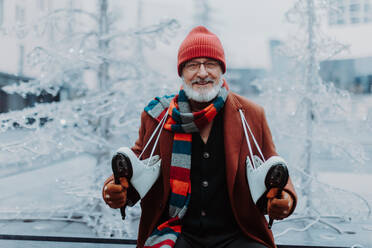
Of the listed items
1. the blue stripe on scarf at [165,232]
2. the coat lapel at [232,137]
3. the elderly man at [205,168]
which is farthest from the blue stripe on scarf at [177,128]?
the blue stripe on scarf at [165,232]

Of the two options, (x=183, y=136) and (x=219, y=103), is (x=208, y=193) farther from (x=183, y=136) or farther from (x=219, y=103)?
(x=219, y=103)

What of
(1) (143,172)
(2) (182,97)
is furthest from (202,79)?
(1) (143,172)

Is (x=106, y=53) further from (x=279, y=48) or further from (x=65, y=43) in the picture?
(x=279, y=48)

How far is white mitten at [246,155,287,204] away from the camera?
1371 mm

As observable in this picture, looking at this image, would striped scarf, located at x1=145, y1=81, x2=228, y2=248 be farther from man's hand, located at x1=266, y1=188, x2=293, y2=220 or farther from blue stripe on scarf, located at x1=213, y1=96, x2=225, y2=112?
man's hand, located at x1=266, y1=188, x2=293, y2=220

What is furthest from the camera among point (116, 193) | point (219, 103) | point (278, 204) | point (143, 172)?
point (219, 103)

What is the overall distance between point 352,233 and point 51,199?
3.65 metres

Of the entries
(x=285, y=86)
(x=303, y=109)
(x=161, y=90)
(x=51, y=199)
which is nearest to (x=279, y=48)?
(x=285, y=86)

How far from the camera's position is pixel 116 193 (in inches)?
59.3

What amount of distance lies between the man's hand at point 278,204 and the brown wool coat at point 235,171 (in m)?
0.20

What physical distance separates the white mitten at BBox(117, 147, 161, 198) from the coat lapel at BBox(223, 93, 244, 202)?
14.8 inches

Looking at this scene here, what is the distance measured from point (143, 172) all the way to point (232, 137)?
492mm

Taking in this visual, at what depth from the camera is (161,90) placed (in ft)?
10.7

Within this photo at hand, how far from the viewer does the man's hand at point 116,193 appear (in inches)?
59.1
